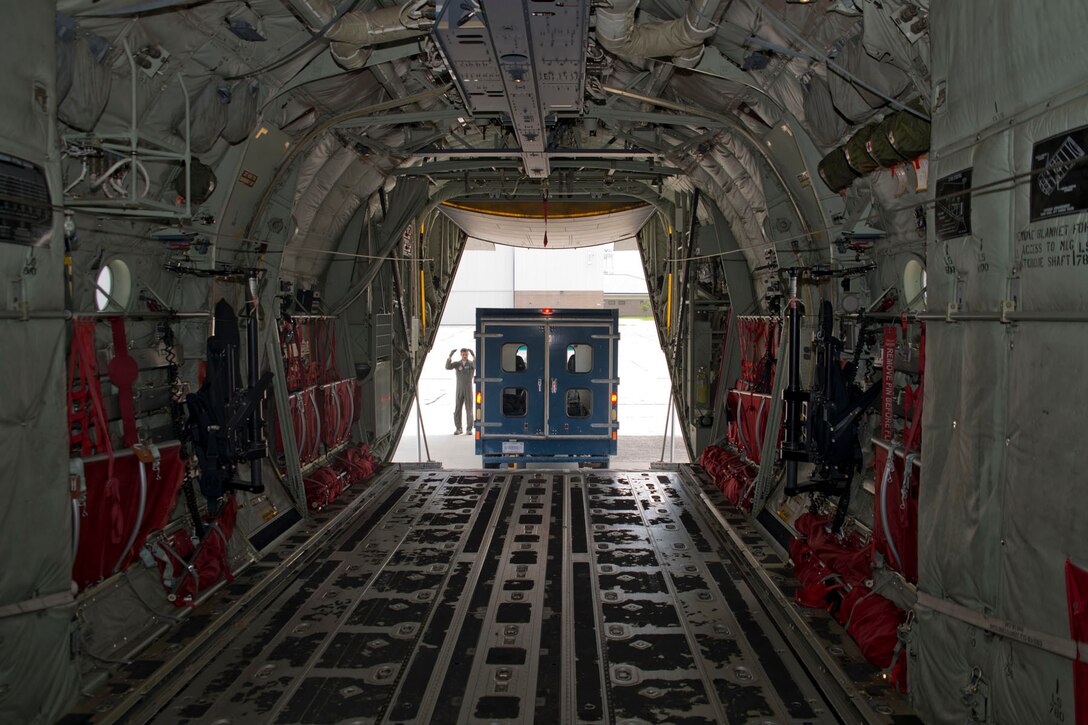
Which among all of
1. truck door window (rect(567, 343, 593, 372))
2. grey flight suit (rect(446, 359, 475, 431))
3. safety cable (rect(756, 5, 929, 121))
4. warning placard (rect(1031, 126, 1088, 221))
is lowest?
grey flight suit (rect(446, 359, 475, 431))

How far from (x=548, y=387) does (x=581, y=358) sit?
729 millimetres

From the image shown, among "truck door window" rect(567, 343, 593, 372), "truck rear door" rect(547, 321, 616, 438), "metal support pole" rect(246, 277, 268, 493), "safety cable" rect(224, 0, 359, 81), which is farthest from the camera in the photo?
"truck door window" rect(567, 343, 593, 372)

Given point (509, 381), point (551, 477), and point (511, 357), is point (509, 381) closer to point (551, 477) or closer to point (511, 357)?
point (511, 357)

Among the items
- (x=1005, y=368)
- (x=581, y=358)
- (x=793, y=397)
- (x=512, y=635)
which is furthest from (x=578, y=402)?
(x=1005, y=368)

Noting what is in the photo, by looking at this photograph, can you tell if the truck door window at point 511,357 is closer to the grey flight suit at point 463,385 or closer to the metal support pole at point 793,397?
the grey flight suit at point 463,385

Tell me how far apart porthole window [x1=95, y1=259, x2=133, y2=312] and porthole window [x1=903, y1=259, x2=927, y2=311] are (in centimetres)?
573

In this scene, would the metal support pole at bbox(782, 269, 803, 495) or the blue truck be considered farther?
the blue truck

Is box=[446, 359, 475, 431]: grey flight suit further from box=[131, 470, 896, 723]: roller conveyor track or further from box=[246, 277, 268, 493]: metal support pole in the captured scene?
box=[246, 277, 268, 493]: metal support pole

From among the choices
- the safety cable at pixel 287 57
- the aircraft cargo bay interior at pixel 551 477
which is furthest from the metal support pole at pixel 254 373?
the safety cable at pixel 287 57

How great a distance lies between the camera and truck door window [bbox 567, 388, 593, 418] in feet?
41.1

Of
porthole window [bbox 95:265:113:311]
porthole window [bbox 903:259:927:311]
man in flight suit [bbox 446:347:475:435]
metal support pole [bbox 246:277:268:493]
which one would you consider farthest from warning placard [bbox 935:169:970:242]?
man in flight suit [bbox 446:347:475:435]

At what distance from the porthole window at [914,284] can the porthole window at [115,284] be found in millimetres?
5732

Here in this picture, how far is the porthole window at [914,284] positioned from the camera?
18.7ft

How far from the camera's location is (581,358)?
12.6 m
